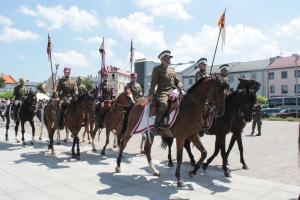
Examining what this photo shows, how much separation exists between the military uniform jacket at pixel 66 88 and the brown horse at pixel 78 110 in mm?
1051

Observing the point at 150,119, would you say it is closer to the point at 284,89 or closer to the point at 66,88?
the point at 66,88

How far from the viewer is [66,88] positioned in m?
11.3

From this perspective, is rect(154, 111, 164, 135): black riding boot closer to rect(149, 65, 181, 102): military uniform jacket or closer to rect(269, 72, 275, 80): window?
rect(149, 65, 181, 102): military uniform jacket

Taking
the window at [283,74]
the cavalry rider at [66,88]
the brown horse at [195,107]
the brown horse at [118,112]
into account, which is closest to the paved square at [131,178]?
the brown horse at [195,107]

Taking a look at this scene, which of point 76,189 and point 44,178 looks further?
point 44,178

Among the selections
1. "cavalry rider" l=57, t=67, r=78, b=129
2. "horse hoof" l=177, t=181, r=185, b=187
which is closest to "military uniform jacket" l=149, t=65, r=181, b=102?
"horse hoof" l=177, t=181, r=185, b=187

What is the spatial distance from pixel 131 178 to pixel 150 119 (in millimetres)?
1418

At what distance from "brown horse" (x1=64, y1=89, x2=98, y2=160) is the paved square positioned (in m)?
0.97

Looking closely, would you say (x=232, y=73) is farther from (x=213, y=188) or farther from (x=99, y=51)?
(x=213, y=188)

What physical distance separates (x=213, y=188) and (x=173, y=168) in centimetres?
218

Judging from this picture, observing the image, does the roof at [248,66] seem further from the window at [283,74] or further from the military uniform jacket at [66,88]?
the military uniform jacket at [66,88]

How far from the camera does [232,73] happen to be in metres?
67.9

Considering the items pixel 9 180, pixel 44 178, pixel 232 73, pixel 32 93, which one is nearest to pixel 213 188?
pixel 44 178

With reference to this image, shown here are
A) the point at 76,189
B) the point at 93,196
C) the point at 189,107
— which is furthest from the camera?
the point at 189,107
